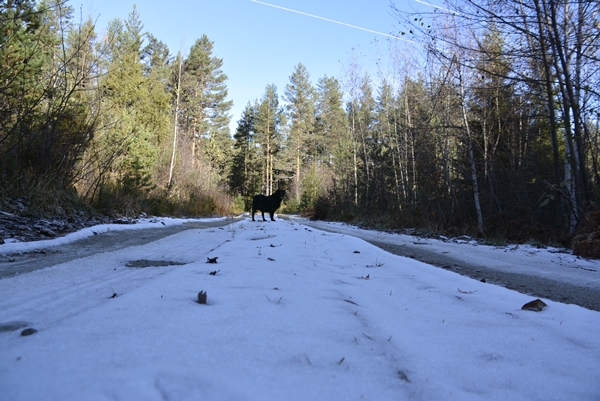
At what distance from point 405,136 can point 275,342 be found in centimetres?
1421

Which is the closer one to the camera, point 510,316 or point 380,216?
point 510,316

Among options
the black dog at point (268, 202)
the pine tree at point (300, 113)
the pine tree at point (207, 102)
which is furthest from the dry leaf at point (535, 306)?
the pine tree at point (300, 113)

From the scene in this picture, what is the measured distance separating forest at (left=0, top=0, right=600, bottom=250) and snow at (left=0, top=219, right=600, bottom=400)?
446cm

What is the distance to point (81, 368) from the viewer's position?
0.79 m

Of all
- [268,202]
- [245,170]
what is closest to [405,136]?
[268,202]

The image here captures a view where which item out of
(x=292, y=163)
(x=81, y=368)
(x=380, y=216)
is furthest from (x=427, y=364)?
(x=292, y=163)

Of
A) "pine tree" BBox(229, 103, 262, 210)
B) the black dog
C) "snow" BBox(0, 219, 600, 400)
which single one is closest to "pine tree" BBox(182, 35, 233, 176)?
"pine tree" BBox(229, 103, 262, 210)

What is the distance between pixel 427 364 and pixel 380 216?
13.7 metres

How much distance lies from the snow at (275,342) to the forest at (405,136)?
14.6ft

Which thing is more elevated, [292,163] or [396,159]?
[292,163]

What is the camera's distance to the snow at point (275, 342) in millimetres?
800

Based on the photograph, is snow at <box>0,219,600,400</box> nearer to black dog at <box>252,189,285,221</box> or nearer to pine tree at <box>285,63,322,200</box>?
black dog at <box>252,189,285,221</box>

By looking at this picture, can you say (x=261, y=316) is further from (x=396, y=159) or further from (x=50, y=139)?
(x=396, y=159)

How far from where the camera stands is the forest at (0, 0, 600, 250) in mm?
5703
